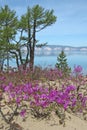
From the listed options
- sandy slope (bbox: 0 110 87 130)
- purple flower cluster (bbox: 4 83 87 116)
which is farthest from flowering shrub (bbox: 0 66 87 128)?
sandy slope (bbox: 0 110 87 130)

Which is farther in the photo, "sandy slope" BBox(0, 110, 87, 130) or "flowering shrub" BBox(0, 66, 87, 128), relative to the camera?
"flowering shrub" BBox(0, 66, 87, 128)

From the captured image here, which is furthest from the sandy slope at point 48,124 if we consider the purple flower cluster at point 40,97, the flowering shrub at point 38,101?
the purple flower cluster at point 40,97

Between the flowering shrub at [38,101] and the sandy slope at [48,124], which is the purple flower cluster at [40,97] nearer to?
the flowering shrub at [38,101]

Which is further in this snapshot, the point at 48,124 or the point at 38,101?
the point at 38,101

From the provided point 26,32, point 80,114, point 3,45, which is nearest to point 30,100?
point 80,114

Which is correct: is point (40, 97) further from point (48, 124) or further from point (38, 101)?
point (48, 124)

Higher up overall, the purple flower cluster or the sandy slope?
the purple flower cluster

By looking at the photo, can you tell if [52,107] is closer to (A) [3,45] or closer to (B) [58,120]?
(B) [58,120]

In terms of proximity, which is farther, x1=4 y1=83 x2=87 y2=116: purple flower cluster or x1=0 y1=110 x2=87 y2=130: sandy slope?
x1=4 y1=83 x2=87 y2=116: purple flower cluster

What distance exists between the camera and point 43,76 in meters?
11.6

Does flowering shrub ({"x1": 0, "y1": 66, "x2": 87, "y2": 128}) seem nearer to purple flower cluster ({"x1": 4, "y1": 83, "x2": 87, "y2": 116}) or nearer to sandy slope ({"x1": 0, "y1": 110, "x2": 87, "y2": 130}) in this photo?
purple flower cluster ({"x1": 4, "y1": 83, "x2": 87, "y2": 116})

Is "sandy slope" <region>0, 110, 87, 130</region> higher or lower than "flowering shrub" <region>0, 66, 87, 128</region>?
lower

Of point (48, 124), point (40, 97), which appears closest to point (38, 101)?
point (40, 97)

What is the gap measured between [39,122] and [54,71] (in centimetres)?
485
